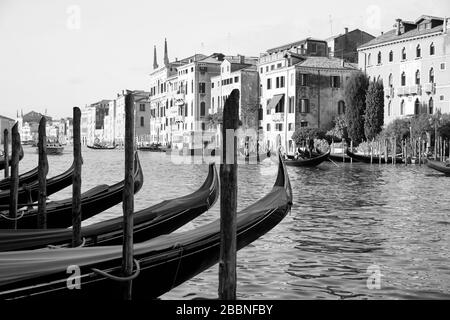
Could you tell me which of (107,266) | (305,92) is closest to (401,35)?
(305,92)

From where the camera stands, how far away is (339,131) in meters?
32.5

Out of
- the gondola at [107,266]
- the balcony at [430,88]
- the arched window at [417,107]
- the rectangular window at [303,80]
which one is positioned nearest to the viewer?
the gondola at [107,266]

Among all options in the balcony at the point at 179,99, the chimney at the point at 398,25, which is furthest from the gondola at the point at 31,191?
the balcony at the point at 179,99

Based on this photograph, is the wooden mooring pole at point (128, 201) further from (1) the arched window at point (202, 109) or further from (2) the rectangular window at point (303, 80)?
(1) the arched window at point (202, 109)

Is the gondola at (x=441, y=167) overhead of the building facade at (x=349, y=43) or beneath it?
beneath

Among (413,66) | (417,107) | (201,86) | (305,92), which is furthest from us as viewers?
(201,86)

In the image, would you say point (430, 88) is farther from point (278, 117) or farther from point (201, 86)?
point (201, 86)

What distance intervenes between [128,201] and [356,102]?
27.5 m

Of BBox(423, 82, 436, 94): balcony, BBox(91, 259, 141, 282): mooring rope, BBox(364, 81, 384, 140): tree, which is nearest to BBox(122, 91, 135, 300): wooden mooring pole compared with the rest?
BBox(91, 259, 141, 282): mooring rope

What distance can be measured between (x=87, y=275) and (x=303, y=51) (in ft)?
112

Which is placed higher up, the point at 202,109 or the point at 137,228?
the point at 202,109

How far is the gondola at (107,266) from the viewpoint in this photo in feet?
11.8

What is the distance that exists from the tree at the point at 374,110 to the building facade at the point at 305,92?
3.76m

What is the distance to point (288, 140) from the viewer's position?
35.3 meters
